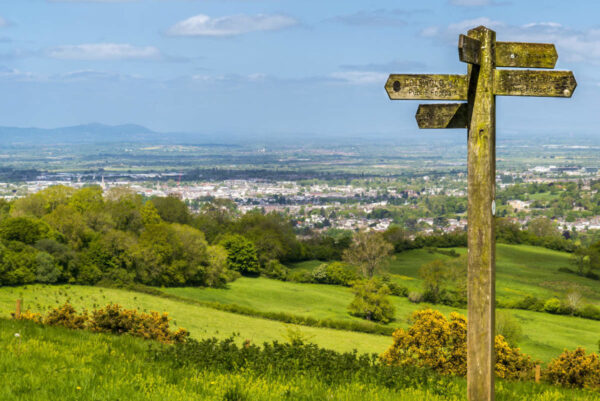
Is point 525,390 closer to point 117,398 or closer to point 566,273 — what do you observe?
point 117,398

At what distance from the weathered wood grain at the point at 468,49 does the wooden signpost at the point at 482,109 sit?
1 centimetres

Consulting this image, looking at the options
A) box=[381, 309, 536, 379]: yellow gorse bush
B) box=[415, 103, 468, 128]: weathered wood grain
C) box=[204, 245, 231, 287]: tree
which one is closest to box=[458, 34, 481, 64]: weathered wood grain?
box=[415, 103, 468, 128]: weathered wood grain

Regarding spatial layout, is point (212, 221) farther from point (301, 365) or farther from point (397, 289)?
A: point (301, 365)

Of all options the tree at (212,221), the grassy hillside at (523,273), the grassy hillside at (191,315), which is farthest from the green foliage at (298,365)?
the tree at (212,221)

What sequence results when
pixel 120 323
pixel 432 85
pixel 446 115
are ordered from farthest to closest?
pixel 120 323 < pixel 446 115 < pixel 432 85

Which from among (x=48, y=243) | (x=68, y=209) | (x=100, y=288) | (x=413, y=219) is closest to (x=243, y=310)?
(x=100, y=288)

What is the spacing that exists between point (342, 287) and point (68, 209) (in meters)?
30.0

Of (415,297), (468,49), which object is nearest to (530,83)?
(468,49)

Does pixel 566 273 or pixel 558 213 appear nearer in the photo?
pixel 566 273

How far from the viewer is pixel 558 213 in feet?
493

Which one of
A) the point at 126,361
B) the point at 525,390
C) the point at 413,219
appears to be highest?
the point at 126,361

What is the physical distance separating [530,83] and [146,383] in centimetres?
469

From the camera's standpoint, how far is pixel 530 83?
5.33 metres

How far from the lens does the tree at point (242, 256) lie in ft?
227
